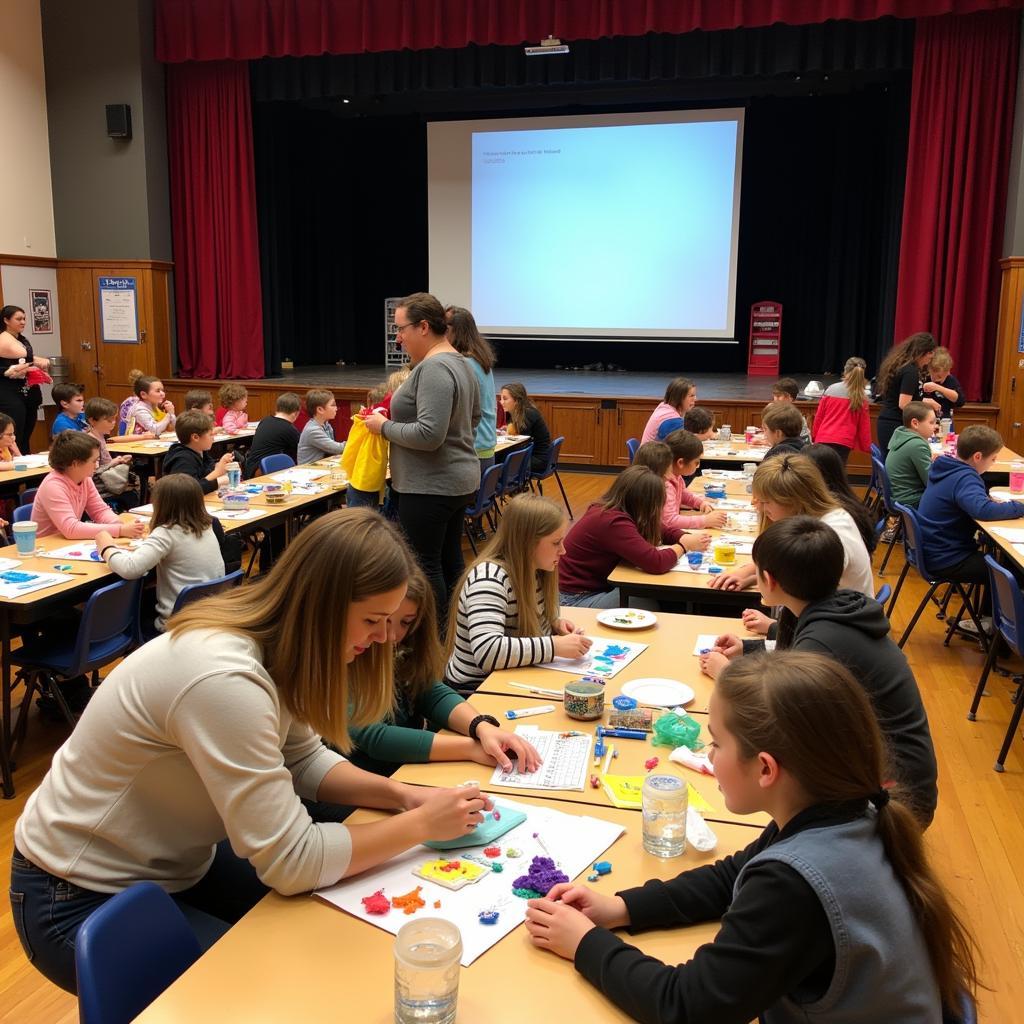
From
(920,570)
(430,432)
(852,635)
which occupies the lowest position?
(920,570)

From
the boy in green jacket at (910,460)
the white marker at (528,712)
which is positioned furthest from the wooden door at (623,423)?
the white marker at (528,712)

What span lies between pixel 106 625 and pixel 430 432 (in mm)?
1504

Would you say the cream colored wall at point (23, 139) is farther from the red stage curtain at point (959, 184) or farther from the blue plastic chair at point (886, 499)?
the red stage curtain at point (959, 184)

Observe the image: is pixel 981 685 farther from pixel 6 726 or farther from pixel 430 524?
pixel 6 726

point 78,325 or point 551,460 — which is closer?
point 551,460

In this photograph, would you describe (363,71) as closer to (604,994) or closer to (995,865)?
(995,865)

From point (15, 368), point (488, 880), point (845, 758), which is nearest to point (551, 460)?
point (15, 368)

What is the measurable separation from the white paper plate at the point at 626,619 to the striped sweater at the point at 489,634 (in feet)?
0.77

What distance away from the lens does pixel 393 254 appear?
15188mm

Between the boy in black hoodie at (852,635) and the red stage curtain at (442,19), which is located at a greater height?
the red stage curtain at (442,19)

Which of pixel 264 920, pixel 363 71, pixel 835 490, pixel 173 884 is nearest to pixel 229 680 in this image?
pixel 264 920

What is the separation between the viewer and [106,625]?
3723 mm

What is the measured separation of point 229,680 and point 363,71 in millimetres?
9998

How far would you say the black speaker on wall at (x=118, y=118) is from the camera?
10.4 meters
